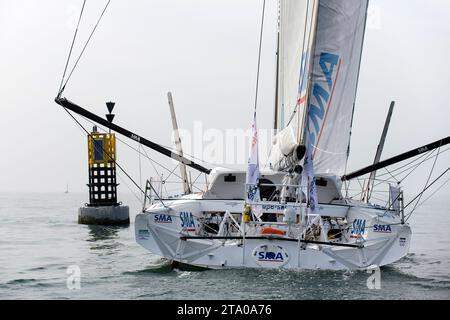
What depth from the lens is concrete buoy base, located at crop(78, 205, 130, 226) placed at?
38125 millimetres

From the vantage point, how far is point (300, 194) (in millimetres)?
18375

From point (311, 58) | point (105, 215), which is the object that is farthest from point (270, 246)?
point (105, 215)

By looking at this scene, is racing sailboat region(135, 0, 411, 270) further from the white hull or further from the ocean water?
the ocean water

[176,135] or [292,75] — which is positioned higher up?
[292,75]

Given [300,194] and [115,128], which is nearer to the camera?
[300,194]

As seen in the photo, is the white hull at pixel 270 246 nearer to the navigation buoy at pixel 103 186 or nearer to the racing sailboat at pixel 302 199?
the racing sailboat at pixel 302 199

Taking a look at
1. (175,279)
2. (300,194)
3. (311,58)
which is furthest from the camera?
(311,58)

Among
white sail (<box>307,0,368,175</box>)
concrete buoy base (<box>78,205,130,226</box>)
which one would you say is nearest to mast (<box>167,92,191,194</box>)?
white sail (<box>307,0,368,175</box>)

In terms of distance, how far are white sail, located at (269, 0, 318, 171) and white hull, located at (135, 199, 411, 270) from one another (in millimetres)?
2272

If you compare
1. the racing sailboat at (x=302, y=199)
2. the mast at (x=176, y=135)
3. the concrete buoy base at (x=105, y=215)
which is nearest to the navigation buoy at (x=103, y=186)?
the concrete buoy base at (x=105, y=215)

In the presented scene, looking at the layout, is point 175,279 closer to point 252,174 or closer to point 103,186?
point 252,174

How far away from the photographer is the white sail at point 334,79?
863 inches

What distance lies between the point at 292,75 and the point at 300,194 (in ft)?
21.1
